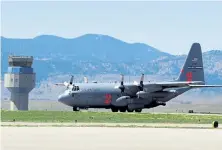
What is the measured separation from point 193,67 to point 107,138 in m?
66.8

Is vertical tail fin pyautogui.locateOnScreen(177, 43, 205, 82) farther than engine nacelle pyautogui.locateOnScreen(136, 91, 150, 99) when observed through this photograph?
Yes

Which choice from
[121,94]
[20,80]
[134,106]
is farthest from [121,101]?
[20,80]

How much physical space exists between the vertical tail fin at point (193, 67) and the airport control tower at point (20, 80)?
6527cm

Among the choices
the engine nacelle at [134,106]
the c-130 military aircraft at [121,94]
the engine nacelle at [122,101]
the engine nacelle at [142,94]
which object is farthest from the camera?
the engine nacelle at [134,106]

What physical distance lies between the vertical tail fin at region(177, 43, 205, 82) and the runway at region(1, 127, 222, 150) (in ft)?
175

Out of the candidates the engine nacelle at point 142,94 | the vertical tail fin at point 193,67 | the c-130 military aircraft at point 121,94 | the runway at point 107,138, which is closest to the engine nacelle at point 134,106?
the c-130 military aircraft at point 121,94

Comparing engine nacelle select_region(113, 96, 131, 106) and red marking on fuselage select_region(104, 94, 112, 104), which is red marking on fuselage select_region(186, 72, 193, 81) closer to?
engine nacelle select_region(113, 96, 131, 106)

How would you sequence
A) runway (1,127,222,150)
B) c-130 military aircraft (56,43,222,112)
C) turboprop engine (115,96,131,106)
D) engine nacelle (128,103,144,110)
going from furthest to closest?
engine nacelle (128,103,144,110) → turboprop engine (115,96,131,106) → c-130 military aircraft (56,43,222,112) → runway (1,127,222,150)

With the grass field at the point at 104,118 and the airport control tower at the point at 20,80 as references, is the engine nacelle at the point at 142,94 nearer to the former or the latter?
the grass field at the point at 104,118

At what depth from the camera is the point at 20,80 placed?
171000 millimetres

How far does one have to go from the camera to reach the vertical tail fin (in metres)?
113

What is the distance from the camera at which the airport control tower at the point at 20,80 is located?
171m

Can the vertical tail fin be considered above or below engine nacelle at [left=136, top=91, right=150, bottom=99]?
above

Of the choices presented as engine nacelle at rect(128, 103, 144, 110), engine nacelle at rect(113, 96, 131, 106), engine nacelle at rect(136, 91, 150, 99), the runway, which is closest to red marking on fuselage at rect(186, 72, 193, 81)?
engine nacelle at rect(136, 91, 150, 99)
